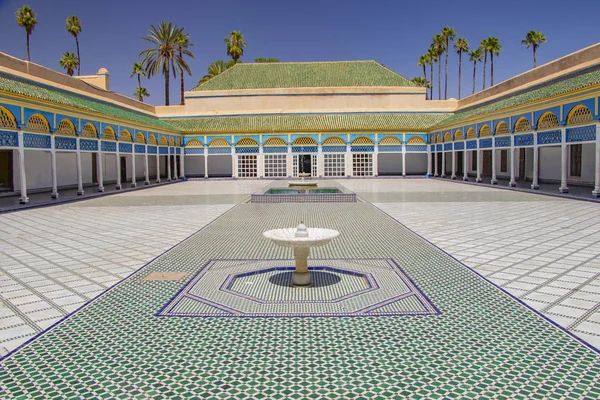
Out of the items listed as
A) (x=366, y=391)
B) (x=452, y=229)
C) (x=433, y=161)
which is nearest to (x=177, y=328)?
(x=366, y=391)

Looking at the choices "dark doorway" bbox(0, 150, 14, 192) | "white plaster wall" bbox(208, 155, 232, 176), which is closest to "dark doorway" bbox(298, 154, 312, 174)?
"white plaster wall" bbox(208, 155, 232, 176)

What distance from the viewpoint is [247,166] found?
3428cm

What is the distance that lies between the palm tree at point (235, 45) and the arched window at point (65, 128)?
39110 mm

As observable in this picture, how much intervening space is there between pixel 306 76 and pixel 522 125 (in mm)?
23510

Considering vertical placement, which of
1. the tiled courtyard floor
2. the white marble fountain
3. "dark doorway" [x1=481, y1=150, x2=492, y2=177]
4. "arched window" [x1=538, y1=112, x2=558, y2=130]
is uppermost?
"arched window" [x1=538, y1=112, x2=558, y2=130]

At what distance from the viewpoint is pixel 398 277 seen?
5.65m

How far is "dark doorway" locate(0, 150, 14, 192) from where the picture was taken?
20.0 m

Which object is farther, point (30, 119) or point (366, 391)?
point (30, 119)

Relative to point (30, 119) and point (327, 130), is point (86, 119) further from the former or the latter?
point (327, 130)

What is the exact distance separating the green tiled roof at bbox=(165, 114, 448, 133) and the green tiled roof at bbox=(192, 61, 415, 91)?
4.57 metres

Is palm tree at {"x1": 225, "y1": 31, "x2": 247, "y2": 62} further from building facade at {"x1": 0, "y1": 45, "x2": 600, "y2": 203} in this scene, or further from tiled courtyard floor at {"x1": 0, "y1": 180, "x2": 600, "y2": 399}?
tiled courtyard floor at {"x1": 0, "y1": 180, "x2": 600, "y2": 399}

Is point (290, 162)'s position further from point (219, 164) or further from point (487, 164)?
point (487, 164)

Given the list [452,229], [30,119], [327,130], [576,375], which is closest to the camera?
[576,375]

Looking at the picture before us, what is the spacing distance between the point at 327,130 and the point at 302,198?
1803 cm
